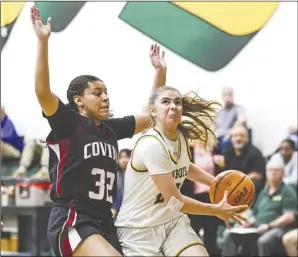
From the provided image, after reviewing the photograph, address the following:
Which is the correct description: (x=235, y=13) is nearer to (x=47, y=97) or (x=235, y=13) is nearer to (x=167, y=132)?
(x=167, y=132)

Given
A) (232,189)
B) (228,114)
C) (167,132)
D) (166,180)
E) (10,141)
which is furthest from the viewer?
(10,141)

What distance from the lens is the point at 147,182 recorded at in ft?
14.9

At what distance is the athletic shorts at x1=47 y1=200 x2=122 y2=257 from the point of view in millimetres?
4270

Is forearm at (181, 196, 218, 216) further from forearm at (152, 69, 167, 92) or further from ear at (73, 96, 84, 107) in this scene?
forearm at (152, 69, 167, 92)

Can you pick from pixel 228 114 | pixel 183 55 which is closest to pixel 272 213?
pixel 228 114

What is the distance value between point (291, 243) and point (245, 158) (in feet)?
3.64

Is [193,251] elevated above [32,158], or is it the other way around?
[193,251]

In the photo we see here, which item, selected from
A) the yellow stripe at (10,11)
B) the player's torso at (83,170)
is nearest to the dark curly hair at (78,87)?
the player's torso at (83,170)

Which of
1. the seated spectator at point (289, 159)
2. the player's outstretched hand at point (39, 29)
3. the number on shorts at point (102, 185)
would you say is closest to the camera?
the player's outstretched hand at point (39, 29)

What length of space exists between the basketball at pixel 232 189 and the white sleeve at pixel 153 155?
0.54 m

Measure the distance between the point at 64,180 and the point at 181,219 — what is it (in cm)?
76

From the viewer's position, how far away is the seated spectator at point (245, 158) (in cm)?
830

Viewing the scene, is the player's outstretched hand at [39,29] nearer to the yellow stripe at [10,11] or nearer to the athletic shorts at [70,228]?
the athletic shorts at [70,228]

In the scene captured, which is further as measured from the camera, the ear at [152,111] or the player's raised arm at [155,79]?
the player's raised arm at [155,79]
